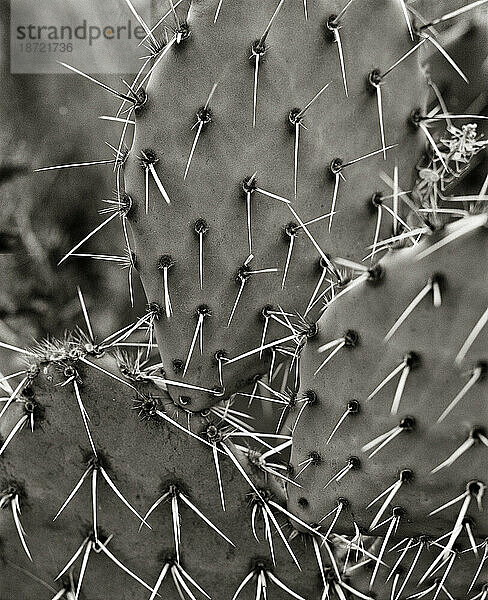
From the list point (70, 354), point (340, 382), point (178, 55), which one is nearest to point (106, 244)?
point (70, 354)

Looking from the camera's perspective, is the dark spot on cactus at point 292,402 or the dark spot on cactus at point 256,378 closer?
the dark spot on cactus at point 292,402

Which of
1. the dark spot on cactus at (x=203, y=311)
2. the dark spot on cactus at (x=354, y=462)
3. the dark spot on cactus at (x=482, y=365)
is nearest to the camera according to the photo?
the dark spot on cactus at (x=482, y=365)

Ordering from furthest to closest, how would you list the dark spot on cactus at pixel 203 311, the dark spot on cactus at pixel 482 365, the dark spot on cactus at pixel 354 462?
1. the dark spot on cactus at pixel 203 311
2. the dark spot on cactus at pixel 354 462
3. the dark spot on cactus at pixel 482 365

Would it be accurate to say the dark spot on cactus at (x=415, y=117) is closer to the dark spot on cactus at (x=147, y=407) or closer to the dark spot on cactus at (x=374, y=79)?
the dark spot on cactus at (x=374, y=79)

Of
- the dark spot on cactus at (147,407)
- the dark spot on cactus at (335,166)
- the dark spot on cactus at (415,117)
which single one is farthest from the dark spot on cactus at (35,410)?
the dark spot on cactus at (415,117)

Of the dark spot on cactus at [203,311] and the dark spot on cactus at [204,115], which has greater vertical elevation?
the dark spot on cactus at [204,115]

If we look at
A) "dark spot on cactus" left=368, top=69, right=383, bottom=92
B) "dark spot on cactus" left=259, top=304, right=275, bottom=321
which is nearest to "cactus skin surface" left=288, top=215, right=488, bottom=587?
"dark spot on cactus" left=259, top=304, right=275, bottom=321

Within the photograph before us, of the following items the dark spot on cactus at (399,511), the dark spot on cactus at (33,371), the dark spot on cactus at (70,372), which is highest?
the dark spot on cactus at (70,372)

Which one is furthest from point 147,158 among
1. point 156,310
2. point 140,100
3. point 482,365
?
point 482,365
